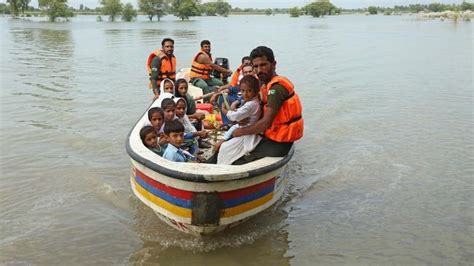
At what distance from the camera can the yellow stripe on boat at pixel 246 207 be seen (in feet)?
13.7

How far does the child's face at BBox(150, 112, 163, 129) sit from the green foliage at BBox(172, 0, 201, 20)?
7114 cm

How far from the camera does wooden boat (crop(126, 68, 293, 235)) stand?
3.95 meters

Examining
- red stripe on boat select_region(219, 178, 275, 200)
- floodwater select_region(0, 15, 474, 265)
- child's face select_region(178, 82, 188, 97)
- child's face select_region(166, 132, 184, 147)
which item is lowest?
floodwater select_region(0, 15, 474, 265)

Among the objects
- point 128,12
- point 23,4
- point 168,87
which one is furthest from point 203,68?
point 23,4

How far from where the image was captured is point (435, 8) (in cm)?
11575

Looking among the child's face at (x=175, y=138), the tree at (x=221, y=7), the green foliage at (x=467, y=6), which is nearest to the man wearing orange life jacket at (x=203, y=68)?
the child's face at (x=175, y=138)

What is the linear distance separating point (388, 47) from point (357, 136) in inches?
723

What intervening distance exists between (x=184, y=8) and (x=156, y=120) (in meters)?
71.7

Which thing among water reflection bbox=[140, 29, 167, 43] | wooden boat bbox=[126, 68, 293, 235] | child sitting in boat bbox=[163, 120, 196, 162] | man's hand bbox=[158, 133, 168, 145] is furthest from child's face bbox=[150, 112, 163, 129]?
water reflection bbox=[140, 29, 167, 43]

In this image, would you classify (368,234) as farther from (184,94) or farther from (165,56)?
(165,56)

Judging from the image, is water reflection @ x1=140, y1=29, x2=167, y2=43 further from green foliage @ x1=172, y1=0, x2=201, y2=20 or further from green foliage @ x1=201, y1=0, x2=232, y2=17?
green foliage @ x1=201, y1=0, x2=232, y2=17

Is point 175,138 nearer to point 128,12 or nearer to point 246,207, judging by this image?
point 246,207

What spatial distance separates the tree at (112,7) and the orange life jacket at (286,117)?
69939 millimetres

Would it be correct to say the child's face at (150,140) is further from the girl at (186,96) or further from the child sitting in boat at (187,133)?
the girl at (186,96)
